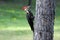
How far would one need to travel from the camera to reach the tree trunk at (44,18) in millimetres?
3955

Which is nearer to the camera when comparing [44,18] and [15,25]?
[44,18]

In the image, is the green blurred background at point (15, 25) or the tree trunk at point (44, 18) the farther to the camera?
the green blurred background at point (15, 25)

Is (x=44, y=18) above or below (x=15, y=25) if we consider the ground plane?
above

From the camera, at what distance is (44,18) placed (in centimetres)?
399

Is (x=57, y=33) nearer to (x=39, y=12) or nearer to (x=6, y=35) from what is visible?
(x=6, y=35)

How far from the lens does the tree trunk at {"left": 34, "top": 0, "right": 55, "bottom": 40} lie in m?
3.96

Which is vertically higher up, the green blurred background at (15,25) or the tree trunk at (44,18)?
the tree trunk at (44,18)

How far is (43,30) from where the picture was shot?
4.00 meters

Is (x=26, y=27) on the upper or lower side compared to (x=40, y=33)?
lower

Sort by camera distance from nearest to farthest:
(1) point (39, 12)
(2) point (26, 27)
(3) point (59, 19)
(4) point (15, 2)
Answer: (1) point (39, 12), (2) point (26, 27), (3) point (59, 19), (4) point (15, 2)

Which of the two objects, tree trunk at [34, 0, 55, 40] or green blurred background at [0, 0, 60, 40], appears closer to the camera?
tree trunk at [34, 0, 55, 40]

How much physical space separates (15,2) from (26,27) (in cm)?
768

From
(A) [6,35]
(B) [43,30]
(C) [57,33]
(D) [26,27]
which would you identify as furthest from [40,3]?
(D) [26,27]

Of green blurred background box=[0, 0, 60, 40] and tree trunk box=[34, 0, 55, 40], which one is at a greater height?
tree trunk box=[34, 0, 55, 40]
